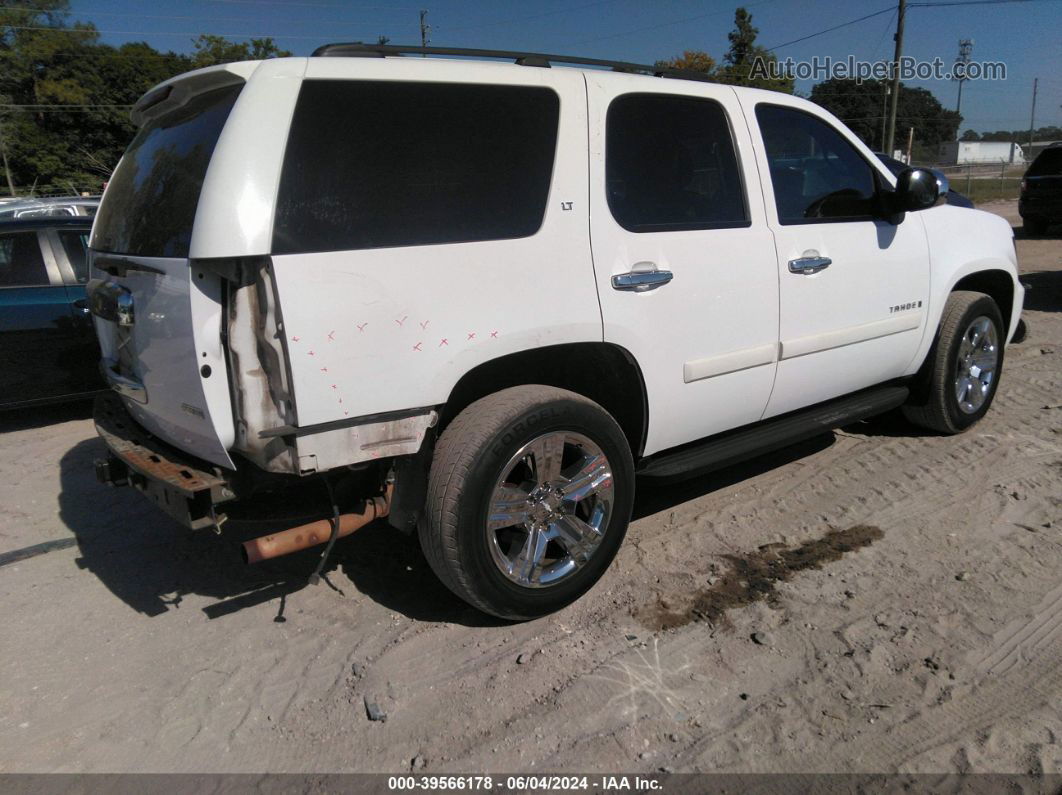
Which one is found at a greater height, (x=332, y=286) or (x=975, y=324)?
(x=332, y=286)

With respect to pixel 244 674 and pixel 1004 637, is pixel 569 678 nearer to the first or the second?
pixel 244 674

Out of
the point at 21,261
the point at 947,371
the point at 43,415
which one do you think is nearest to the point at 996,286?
the point at 947,371

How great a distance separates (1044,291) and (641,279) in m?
9.52

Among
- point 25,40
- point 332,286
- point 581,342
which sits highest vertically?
point 25,40

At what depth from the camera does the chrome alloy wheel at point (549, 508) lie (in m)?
3.11

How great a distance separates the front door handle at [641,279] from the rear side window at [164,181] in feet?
5.16

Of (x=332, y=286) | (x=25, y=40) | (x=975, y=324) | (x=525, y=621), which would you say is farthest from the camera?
(x=25, y=40)

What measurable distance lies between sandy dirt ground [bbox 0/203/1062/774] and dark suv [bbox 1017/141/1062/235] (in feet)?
45.0

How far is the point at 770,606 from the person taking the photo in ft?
11.1

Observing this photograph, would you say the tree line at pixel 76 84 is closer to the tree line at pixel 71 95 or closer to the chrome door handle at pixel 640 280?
the tree line at pixel 71 95

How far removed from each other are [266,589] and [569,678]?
1599 millimetres

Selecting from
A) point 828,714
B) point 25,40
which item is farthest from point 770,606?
point 25,40

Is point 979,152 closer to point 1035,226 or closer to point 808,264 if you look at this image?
point 1035,226

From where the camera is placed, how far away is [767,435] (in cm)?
402
